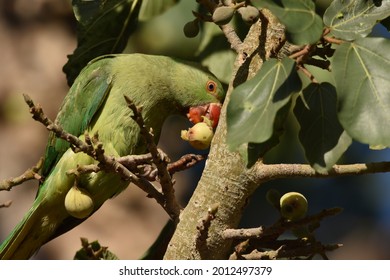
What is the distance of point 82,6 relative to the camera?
2.41 m

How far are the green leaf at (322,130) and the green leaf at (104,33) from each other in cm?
120

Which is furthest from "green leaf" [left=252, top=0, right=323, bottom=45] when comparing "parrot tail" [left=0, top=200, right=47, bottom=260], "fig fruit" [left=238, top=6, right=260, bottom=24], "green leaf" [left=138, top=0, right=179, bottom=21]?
"parrot tail" [left=0, top=200, right=47, bottom=260]

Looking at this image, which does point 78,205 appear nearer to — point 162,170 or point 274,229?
point 162,170

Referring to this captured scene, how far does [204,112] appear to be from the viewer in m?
2.69

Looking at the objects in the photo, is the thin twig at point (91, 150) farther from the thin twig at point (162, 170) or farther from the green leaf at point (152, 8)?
the green leaf at point (152, 8)

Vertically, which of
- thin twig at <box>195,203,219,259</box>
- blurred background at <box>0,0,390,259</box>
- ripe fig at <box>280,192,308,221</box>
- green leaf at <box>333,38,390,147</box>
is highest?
green leaf at <box>333,38,390,147</box>

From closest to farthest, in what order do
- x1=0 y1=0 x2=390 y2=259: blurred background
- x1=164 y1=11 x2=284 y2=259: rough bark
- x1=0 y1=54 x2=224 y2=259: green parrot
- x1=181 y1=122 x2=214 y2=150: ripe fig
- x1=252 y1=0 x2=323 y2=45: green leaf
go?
1. x1=252 y1=0 x2=323 y2=45: green leaf
2. x1=164 y1=11 x2=284 y2=259: rough bark
3. x1=181 y1=122 x2=214 y2=150: ripe fig
4. x1=0 y1=54 x2=224 y2=259: green parrot
5. x1=0 y1=0 x2=390 y2=259: blurred background

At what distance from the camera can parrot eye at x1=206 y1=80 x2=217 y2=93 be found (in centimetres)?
273

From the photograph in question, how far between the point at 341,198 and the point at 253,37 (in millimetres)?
3101

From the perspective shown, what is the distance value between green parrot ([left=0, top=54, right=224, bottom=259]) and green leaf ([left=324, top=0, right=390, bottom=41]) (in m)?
1.05

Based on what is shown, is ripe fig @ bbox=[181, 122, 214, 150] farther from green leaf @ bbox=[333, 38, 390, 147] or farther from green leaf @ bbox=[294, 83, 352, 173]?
green leaf @ bbox=[333, 38, 390, 147]

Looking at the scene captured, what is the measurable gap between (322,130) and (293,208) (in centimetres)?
32

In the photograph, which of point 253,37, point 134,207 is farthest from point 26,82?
point 253,37

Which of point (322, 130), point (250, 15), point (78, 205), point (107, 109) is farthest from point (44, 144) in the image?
point (322, 130)
